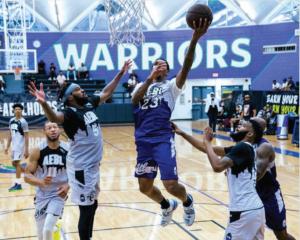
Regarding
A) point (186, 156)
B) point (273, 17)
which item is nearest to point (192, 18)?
point (186, 156)

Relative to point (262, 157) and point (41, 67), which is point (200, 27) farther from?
point (41, 67)

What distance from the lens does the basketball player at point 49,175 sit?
4.68 metres

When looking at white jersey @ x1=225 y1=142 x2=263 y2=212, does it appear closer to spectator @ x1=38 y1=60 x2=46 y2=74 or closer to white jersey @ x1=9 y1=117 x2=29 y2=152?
white jersey @ x1=9 y1=117 x2=29 y2=152

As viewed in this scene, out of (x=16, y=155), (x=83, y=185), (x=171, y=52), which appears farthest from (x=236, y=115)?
(x=83, y=185)

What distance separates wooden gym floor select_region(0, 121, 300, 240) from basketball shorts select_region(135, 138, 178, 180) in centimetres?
152

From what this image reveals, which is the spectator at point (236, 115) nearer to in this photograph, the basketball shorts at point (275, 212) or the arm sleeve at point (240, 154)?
the basketball shorts at point (275, 212)

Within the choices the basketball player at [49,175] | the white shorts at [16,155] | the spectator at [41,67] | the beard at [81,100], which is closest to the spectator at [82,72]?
the spectator at [41,67]

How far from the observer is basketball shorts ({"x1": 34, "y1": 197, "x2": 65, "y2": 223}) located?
464 cm

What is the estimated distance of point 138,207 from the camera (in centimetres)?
736

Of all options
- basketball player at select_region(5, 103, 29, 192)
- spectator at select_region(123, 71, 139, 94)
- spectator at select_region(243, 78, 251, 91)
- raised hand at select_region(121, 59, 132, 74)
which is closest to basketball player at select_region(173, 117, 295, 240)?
raised hand at select_region(121, 59, 132, 74)

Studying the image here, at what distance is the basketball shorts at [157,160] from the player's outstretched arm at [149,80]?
0.49 m

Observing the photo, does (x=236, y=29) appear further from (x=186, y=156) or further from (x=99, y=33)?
(x=186, y=156)

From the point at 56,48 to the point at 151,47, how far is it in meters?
5.30

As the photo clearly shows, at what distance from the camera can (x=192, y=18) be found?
4.15 m
